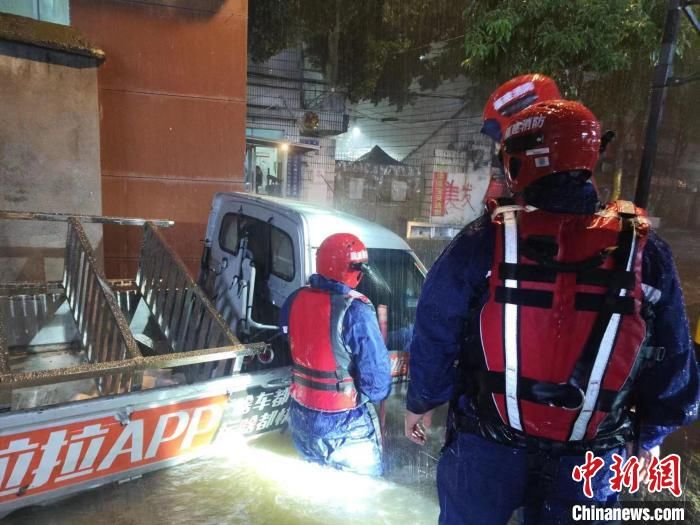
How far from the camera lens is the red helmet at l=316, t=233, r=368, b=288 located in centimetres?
275

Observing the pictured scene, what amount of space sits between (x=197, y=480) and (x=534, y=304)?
2749mm

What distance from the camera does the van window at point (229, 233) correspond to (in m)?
4.25

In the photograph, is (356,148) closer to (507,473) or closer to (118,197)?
(118,197)

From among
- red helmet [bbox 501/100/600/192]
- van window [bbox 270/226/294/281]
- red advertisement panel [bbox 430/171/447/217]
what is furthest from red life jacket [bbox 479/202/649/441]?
red advertisement panel [bbox 430/171/447/217]

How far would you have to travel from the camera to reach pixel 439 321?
1.59 meters

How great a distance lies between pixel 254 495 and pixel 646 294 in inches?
106

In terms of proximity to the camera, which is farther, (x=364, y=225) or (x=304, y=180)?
(x=304, y=180)

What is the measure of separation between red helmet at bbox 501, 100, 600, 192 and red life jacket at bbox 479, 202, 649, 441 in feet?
0.50

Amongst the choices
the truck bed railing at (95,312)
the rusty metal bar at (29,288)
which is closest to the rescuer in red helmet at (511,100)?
the truck bed railing at (95,312)

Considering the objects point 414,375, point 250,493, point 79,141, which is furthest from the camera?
point 79,141

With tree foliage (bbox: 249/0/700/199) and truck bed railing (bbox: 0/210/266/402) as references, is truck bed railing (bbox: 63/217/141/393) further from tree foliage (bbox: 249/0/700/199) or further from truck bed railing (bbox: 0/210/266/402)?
tree foliage (bbox: 249/0/700/199)

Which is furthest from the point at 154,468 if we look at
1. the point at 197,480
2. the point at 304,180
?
the point at 304,180

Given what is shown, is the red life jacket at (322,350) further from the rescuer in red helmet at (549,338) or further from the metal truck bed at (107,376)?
the rescuer in red helmet at (549,338)

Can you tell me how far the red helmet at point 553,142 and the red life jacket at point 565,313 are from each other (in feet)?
0.50
